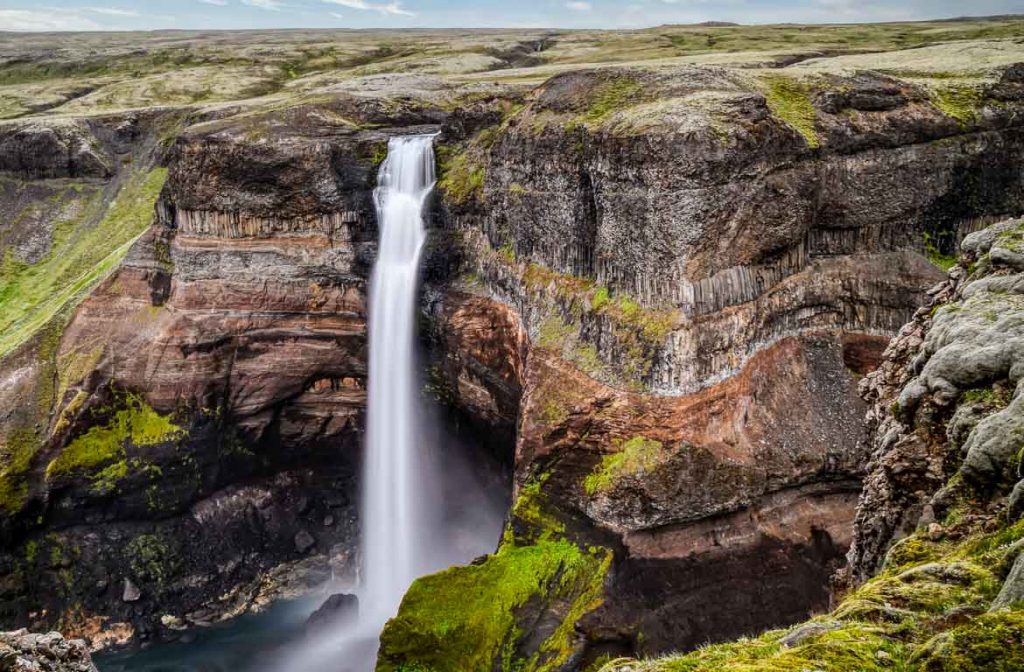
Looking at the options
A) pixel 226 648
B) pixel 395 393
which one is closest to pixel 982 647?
pixel 395 393

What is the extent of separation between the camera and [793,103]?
31.1 metres

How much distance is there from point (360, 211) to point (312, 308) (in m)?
5.52

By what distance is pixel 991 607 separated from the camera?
8109mm

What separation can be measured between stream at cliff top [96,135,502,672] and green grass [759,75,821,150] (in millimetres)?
17195

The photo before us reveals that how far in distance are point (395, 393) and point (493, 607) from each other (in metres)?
15.2

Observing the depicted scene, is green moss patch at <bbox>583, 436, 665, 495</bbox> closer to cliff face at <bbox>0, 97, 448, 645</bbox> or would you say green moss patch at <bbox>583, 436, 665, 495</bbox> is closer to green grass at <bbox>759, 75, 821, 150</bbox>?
green grass at <bbox>759, 75, 821, 150</bbox>

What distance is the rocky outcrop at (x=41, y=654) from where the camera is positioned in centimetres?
1349

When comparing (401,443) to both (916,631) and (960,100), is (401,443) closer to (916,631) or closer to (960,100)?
(960,100)

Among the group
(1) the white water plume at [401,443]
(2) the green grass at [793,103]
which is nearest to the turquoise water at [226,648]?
(1) the white water plume at [401,443]

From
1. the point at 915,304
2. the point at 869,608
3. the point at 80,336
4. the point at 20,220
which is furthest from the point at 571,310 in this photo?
the point at 20,220

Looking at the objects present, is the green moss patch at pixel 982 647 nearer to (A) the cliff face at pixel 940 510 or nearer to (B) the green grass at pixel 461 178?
(A) the cliff face at pixel 940 510

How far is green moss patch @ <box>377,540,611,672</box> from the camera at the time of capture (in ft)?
76.0

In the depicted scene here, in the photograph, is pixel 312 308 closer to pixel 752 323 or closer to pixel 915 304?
pixel 752 323

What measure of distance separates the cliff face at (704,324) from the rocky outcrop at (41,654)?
999 cm
